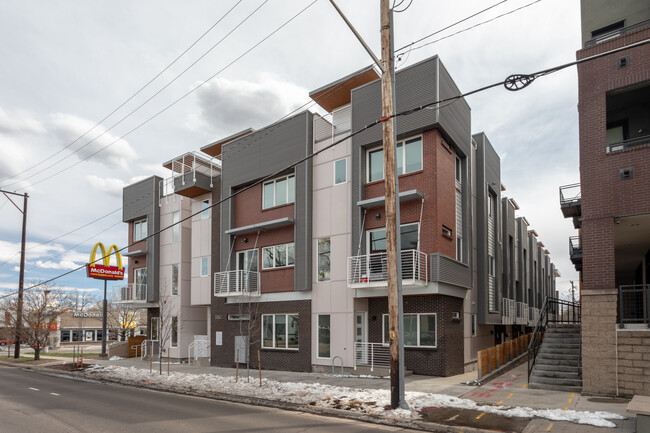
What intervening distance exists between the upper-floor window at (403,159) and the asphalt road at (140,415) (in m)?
10.6

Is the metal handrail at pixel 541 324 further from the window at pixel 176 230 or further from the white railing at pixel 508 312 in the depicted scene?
the window at pixel 176 230

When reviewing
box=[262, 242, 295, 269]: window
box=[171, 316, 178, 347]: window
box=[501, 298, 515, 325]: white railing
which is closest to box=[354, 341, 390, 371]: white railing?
box=[262, 242, 295, 269]: window

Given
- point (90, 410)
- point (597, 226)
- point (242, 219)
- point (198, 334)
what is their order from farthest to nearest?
point (198, 334), point (242, 219), point (597, 226), point (90, 410)

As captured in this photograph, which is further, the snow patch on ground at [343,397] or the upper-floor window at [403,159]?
the upper-floor window at [403,159]

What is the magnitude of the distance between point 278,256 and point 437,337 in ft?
28.5

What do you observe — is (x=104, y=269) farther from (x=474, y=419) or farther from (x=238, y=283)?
(x=474, y=419)

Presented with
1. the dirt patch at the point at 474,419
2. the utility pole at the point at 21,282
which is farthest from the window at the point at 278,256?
the utility pole at the point at 21,282

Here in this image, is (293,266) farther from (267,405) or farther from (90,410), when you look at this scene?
(90,410)

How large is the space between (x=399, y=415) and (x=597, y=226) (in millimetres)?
8067

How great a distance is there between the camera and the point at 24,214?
36.4 meters

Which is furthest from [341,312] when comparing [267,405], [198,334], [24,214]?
[24,214]

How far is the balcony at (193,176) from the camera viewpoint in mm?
27172

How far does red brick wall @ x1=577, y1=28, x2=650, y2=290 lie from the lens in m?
13.7

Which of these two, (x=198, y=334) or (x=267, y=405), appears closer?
(x=267, y=405)
